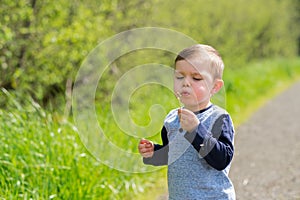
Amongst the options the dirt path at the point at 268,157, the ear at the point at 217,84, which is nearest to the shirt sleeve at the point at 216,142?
the ear at the point at 217,84

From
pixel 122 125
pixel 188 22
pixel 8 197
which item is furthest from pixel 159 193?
pixel 188 22

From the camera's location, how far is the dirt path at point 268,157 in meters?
5.20

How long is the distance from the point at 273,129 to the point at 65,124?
173 inches

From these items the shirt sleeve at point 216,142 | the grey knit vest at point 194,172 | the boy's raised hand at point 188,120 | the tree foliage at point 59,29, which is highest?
the boy's raised hand at point 188,120

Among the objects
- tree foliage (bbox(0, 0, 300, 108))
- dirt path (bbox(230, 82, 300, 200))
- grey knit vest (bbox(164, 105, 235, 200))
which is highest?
grey knit vest (bbox(164, 105, 235, 200))

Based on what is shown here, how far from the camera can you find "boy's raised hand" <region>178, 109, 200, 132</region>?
103 inches

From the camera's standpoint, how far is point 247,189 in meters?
5.18

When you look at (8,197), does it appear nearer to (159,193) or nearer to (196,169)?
(196,169)

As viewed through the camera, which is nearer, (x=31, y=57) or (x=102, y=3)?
(x=31, y=57)

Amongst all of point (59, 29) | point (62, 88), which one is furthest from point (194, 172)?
point (62, 88)

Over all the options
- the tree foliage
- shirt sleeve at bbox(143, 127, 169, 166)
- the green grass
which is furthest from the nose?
the tree foliage

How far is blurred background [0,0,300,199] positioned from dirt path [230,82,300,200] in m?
0.51

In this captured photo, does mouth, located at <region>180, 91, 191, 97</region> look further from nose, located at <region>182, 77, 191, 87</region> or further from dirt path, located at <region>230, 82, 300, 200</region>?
dirt path, located at <region>230, 82, 300, 200</region>

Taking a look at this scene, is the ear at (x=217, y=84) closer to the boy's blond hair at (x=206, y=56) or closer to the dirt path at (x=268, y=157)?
the boy's blond hair at (x=206, y=56)
